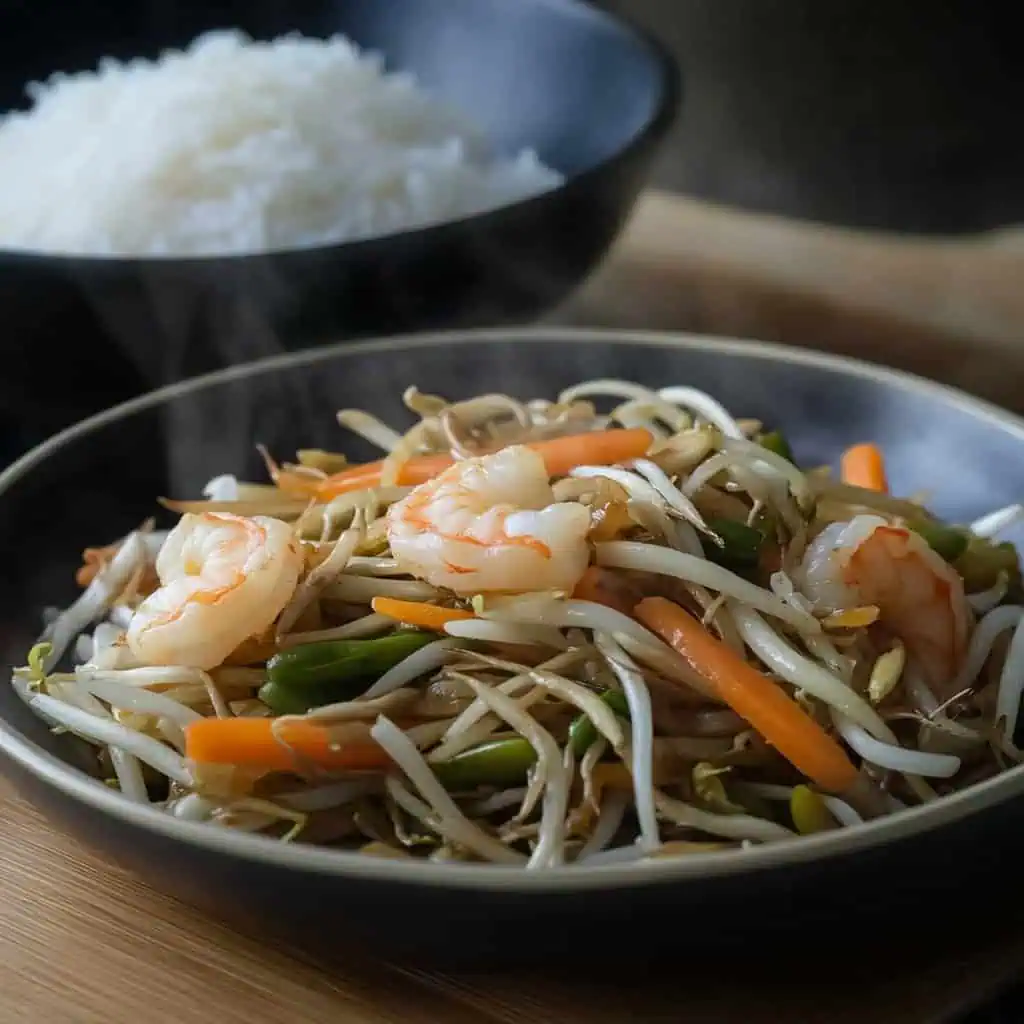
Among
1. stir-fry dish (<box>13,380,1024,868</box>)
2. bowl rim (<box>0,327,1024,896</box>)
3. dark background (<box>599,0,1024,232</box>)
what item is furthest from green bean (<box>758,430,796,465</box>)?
dark background (<box>599,0,1024,232</box>)

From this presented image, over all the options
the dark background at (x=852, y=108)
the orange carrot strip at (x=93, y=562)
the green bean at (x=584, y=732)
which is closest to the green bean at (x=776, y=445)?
the green bean at (x=584, y=732)

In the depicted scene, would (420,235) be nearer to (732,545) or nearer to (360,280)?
(360,280)

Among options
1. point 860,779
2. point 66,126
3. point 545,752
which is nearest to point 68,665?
point 545,752

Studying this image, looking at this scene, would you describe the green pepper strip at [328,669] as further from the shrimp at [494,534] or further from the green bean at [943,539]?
the green bean at [943,539]

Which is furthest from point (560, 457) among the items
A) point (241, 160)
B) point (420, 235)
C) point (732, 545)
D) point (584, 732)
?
point (241, 160)

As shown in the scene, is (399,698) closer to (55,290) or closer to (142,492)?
(142,492)

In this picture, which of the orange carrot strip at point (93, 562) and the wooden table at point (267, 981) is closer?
the wooden table at point (267, 981)
